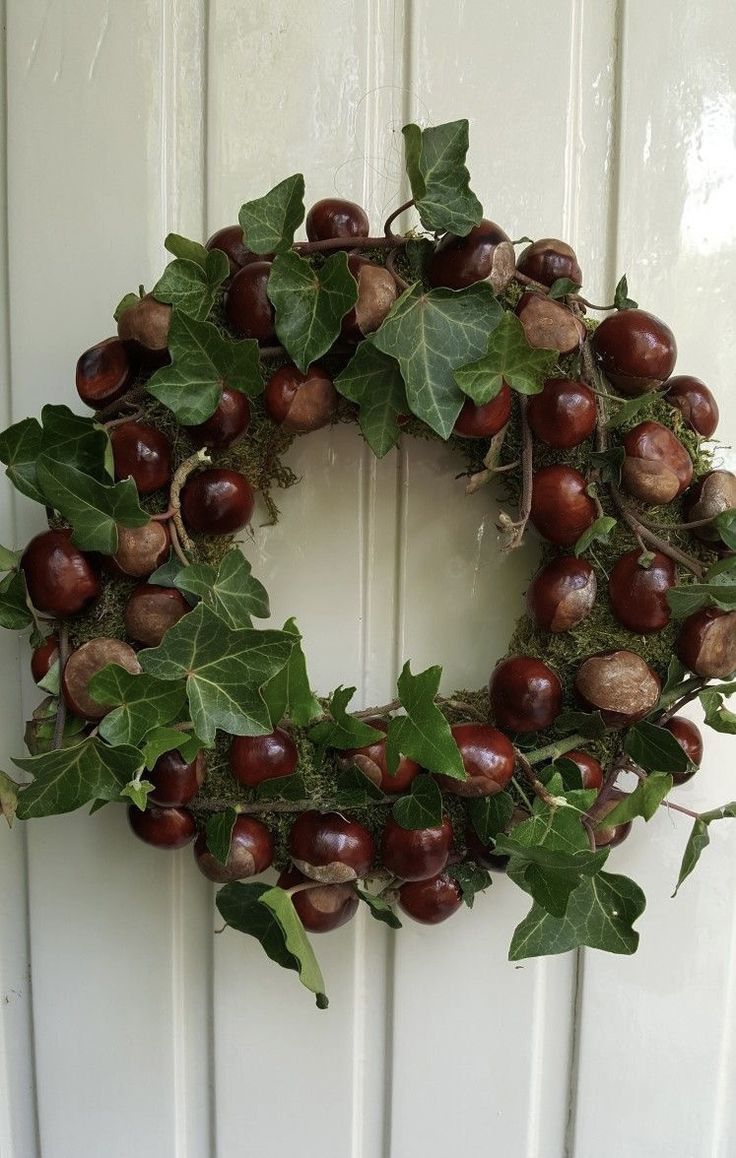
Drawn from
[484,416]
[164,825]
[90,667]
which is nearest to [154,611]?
[90,667]

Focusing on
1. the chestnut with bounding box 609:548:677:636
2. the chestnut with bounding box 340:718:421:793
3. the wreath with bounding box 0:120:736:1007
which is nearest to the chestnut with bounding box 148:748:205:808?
the wreath with bounding box 0:120:736:1007

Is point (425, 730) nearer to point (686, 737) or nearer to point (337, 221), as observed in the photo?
point (686, 737)

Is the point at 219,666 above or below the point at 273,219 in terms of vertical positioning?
below

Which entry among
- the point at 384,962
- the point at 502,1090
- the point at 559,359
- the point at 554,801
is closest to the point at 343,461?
the point at 559,359

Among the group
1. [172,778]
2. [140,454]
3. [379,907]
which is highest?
[140,454]

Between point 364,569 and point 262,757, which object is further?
point 364,569

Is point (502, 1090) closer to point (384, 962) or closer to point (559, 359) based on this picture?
point (384, 962)

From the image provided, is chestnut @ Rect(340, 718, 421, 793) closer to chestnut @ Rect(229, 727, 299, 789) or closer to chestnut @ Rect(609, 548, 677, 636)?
chestnut @ Rect(229, 727, 299, 789)
